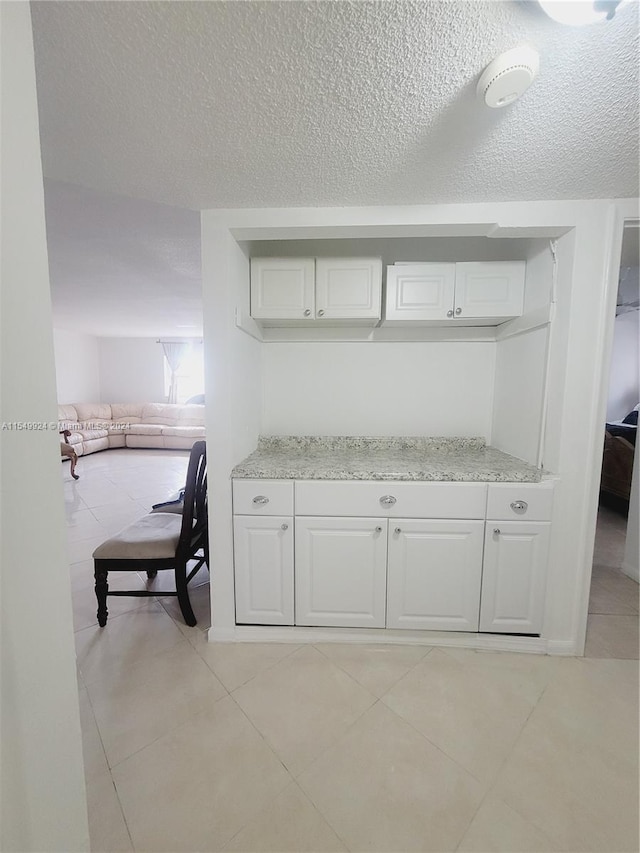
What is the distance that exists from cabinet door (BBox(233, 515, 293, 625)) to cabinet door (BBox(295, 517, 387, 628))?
0.05 metres

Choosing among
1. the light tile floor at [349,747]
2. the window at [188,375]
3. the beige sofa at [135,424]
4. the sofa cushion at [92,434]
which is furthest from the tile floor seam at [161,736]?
the window at [188,375]

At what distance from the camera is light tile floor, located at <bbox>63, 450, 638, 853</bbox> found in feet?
3.15

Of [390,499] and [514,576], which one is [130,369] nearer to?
[390,499]

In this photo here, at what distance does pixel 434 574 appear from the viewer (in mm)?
1599

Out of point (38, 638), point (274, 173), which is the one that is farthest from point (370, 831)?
point (274, 173)

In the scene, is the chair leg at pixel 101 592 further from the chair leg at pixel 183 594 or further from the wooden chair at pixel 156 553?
the chair leg at pixel 183 594

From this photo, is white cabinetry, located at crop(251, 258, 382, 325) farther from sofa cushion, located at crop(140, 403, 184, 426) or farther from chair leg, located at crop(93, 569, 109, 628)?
sofa cushion, located at crop(140, 403, 184, 426)

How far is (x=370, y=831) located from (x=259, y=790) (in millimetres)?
358

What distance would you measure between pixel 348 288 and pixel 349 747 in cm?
201

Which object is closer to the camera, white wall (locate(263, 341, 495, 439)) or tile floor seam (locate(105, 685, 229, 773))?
tile floor seam (locate(105, 685, 229, 773))

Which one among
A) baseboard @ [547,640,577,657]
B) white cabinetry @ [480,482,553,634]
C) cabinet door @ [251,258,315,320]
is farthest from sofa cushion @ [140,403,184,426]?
baseboard @ [547,640,577,657]

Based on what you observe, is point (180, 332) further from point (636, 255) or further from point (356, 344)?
point (636, 255)

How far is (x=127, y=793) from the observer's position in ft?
3.41

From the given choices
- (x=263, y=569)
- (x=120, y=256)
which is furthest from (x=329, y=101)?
(x=120, y=256)
